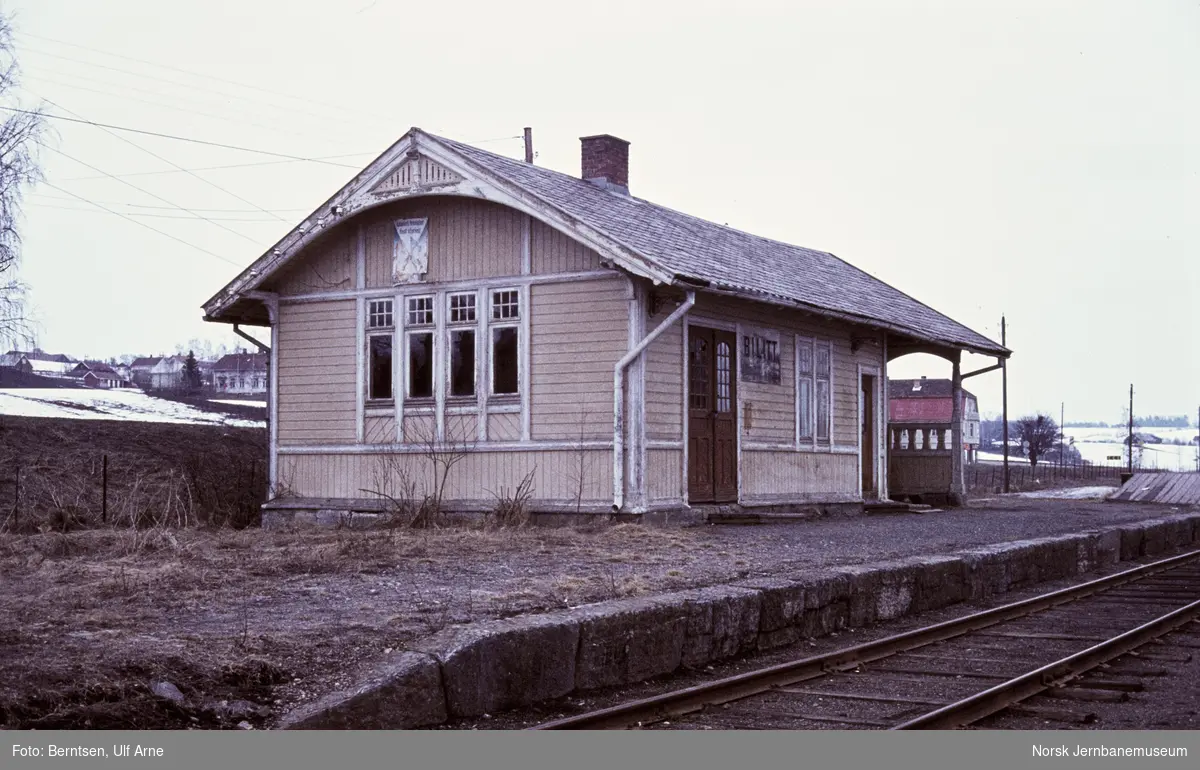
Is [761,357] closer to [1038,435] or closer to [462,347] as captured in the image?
[462,347]

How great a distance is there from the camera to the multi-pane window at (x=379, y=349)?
58.3ft

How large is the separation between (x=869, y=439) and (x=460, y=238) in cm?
904

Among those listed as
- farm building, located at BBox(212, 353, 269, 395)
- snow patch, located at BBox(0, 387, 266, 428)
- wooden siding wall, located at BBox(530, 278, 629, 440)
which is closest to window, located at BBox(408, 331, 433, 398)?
wooden siding wall, located at BBox(530, 278, 629, 440)

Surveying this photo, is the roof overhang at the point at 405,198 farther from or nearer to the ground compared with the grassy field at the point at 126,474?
farther from the ground

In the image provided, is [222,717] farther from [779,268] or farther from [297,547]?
[779,268]

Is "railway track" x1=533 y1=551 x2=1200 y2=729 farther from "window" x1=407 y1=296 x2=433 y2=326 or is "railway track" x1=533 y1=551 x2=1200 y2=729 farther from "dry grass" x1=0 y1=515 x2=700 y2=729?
"window" x1=407 y1=296 x2=433 y2=326

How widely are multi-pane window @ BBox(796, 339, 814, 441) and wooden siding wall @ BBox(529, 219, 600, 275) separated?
4815 millimetres

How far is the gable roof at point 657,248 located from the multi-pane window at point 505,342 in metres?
1.46

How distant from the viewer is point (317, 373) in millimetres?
18375

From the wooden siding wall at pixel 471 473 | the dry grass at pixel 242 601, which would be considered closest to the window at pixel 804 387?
the wooden siding wall at pixel 471 473

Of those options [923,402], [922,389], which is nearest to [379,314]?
[923,402]

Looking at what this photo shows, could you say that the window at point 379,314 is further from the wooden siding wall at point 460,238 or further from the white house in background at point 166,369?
the white house in background at point 166,369

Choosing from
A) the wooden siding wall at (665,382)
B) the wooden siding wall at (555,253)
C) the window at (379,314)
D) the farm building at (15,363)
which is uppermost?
the farm building at (15,363)

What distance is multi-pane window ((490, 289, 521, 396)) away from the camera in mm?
16750
